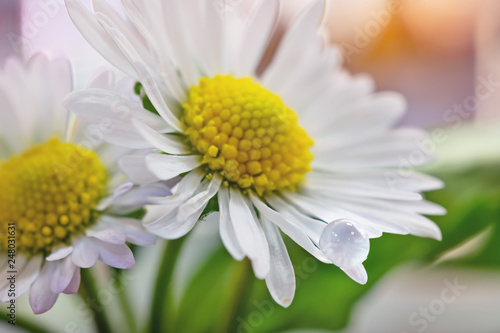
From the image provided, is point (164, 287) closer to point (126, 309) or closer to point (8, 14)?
point (126, 309)

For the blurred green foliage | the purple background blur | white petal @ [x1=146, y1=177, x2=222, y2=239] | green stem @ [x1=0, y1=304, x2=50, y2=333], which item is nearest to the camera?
white petal @ [x1=146, y1=177, x2=222, y2=239]

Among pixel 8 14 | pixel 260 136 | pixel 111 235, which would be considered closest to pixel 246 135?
pixel 260 136

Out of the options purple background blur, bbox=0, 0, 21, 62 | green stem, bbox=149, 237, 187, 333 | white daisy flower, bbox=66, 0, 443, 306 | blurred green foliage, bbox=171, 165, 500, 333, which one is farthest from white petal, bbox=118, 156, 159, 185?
purple background blur, bbox=0, 0, 21, 62

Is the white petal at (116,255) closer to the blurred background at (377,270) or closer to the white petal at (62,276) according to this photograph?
the white petal at (62,276)

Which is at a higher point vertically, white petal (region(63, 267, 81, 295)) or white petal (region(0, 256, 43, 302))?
white petal (region(63, 267, 81, 295))

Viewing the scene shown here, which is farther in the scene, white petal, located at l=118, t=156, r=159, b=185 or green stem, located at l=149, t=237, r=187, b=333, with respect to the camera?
green stem, located at l=149, t=237, r=187, b=333

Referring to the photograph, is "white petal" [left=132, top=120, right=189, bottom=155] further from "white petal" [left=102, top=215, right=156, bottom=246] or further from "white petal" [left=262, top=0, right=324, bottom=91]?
"white petal" [left=262, top=0, right=324, bottom=91]

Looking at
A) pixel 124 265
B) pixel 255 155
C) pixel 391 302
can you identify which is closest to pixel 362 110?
pixel 255 155

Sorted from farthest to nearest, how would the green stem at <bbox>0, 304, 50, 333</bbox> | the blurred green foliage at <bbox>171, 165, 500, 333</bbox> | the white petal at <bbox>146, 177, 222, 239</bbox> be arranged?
the blurred green foliage at <bbox>171, 165, 500, 333</bbox> < the green stem at <bbox>0, 304, 50, 333</bbox> < the white petal at <bbox>146, 177, 222, 239</bbox>
